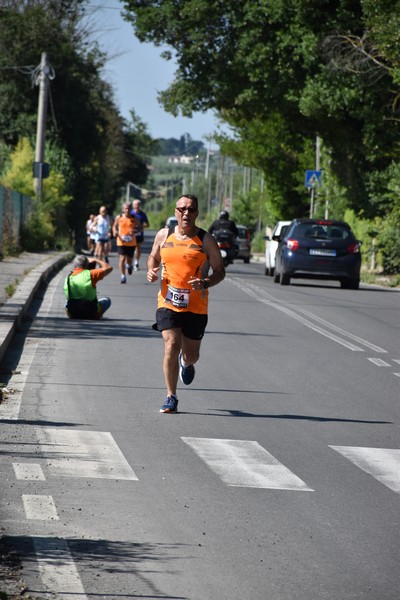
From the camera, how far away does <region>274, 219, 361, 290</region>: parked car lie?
3073 cm

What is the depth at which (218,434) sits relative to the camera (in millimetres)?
9891

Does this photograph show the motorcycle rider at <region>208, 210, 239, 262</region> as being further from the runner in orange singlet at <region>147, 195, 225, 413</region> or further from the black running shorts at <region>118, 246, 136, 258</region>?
the runner in orange singlet at <region>147, 195, 225, 413</region>

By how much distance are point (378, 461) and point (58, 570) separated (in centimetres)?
374

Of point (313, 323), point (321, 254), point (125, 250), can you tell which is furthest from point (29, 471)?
point (321, 254)

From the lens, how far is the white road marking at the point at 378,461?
8.41m

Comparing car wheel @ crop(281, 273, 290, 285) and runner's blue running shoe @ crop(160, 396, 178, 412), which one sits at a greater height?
runner's blue running shoe @ crop(160, 396, 178, 412)

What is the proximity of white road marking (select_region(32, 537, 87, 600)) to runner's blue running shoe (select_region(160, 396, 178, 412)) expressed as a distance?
453cm

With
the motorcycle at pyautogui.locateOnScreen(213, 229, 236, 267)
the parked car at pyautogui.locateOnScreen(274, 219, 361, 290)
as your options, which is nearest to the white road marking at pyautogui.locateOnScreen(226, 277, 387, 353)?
the parked car at pyautogui.locateOnScreen(274, 219, 361, 290)

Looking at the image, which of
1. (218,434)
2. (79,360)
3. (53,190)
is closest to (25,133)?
(53,190)

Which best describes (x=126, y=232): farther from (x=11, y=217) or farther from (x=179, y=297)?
(x=179, y=297)

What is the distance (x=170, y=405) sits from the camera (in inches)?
428

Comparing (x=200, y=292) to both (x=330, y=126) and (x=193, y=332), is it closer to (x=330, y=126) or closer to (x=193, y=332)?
(x=193, y=332)

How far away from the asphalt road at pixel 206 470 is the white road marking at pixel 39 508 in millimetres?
21

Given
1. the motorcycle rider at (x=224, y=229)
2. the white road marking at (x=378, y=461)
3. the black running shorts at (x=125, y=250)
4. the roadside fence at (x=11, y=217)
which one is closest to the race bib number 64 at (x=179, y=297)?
the white road marking at (x=378, y=461)
